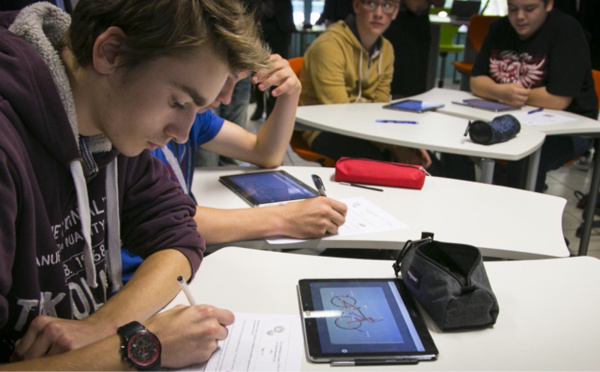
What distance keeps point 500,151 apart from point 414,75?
2.32 metres

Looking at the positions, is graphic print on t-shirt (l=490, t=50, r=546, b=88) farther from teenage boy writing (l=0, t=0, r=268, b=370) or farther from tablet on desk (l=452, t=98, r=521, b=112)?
teenage boy writing (l=0, t=0, r=268, b=370)

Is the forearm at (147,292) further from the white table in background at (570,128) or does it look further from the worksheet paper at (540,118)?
the worksheet paper at (540,118)

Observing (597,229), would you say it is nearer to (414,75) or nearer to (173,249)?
(414,75)

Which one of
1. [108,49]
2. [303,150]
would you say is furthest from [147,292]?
[303,150]

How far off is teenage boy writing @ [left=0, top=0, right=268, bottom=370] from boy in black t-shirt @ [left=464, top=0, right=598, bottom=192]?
2.19 metres

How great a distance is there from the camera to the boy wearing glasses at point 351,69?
264cm

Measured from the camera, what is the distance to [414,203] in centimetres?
153

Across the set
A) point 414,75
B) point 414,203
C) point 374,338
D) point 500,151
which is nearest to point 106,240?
point 374,338

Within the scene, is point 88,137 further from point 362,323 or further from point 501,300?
point 501,300

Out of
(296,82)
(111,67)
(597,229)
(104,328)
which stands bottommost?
(597,229)

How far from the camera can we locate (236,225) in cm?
129

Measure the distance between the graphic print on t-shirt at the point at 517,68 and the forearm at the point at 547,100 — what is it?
4.2 inches

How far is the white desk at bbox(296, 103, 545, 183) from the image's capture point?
2027mm

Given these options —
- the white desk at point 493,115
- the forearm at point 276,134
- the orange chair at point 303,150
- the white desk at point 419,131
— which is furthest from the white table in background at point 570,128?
the forearm at point 276,134
